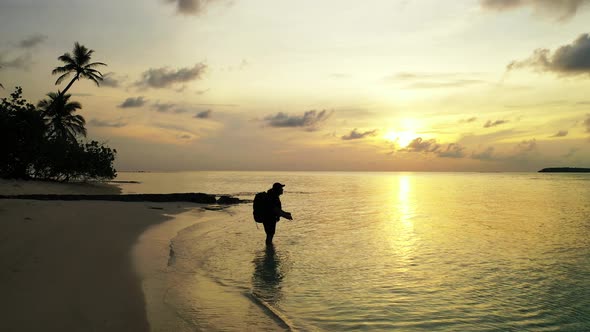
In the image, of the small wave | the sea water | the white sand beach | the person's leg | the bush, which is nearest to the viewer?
the white sand beach

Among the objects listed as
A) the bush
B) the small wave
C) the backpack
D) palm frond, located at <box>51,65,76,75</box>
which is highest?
palm frond, located at <box>51,65,76,75</box>

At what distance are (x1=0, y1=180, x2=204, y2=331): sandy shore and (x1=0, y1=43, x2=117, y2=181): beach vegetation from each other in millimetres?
25673

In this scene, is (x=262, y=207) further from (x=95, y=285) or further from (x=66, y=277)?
(x=66, y=277)

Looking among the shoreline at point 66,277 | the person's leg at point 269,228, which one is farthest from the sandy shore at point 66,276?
the person's leg at point 269,228

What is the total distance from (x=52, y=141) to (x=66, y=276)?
41850 millimetres

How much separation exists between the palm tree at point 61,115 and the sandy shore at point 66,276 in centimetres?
3859

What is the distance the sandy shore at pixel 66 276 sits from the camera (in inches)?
231

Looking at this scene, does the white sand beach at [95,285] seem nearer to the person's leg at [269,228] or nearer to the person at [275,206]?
the person's leg at [269,228]

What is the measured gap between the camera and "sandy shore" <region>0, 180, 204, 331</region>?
19.3 feet

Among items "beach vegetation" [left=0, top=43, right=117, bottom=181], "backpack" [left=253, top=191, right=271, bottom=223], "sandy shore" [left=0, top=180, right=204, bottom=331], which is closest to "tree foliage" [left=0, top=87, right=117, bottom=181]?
"beach vegetation" [left=0, top=43, right=117, bottom=181]

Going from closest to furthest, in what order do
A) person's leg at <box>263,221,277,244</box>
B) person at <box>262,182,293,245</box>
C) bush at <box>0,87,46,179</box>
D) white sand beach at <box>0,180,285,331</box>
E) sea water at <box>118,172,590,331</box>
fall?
white sand beach at <box>0,180,285,331</box> < sea water at <box>118,172,590,331</box> < person at <box>262,182,293,245</box> < person's leg at <box>263,221,277,244</box> < bush at <box>0,87,46,179</box>

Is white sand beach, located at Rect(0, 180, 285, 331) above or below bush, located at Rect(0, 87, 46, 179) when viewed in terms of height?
below

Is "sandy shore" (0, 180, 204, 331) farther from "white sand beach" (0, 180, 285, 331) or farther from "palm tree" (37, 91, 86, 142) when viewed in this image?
"palm tree" (37, 91, 86, 142)

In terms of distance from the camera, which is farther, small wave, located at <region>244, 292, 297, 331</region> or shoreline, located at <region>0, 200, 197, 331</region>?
small wave, located at <region>244, 292, 297, 331</region>
